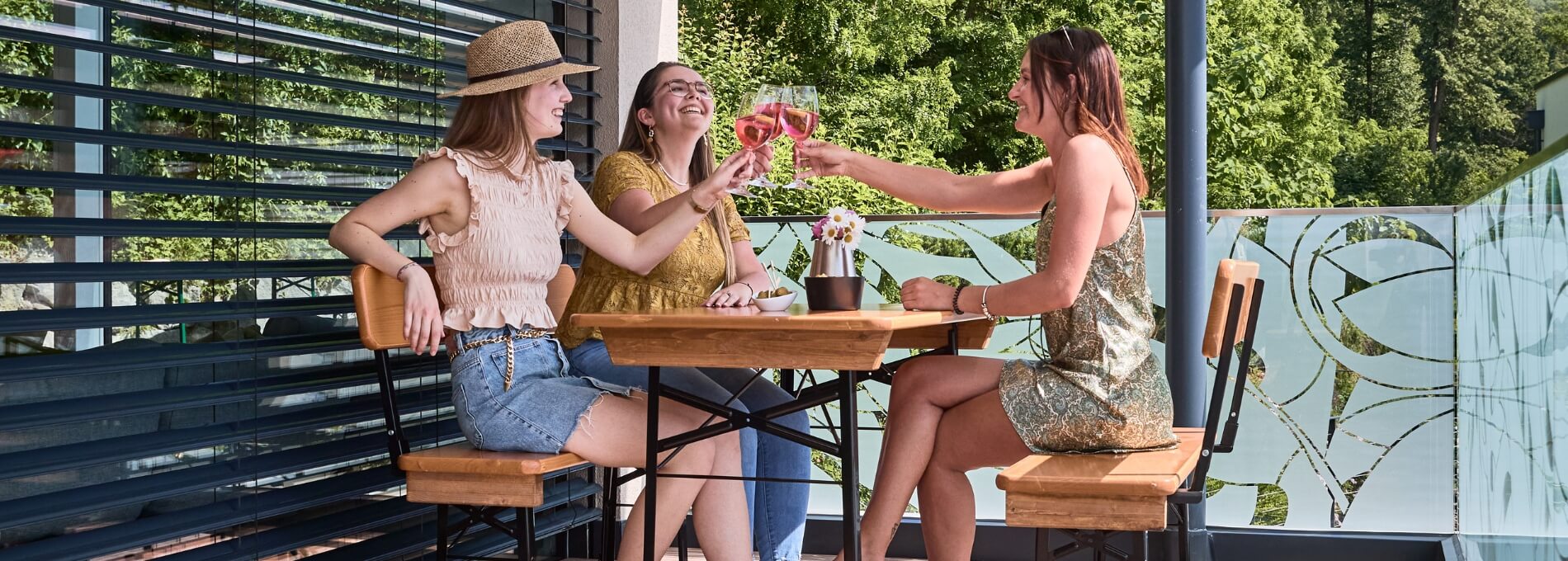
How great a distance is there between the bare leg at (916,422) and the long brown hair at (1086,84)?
1.60 feet

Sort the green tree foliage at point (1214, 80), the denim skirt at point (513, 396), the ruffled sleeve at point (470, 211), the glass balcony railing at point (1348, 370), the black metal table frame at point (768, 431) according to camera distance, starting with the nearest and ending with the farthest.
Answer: the black metal table frame at point (768, 431), the denim skirt at point (513, 396), the ruffled sleeve at point (470, 211), the glass balcony railing at point (1348, 370), the green tree foliage at point (1214, 80)

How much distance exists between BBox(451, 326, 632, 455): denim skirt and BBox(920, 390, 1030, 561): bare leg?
63 cm

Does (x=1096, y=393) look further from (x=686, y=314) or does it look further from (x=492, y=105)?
(x=492, y=105)

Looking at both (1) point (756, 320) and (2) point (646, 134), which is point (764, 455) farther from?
(1) point (756, 320)

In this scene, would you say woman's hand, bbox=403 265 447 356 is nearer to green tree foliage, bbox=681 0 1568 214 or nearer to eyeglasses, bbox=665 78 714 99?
eyeglasses, bbox=665 78 714 99

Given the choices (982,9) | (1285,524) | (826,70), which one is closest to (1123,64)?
(982,9)

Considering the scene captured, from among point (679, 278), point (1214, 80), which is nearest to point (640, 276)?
point (679, 278)

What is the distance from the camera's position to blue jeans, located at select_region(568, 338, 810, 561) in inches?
109

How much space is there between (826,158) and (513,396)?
85 cm

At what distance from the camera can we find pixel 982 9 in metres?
17.1

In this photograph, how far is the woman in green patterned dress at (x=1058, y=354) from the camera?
2.37 m

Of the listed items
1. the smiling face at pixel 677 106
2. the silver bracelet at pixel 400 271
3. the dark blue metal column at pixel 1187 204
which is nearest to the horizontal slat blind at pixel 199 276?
the silver bracelet at pixel 400 271

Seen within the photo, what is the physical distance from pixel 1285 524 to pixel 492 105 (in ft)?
8.94

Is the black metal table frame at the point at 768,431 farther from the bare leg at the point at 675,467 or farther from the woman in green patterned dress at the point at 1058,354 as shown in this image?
the woman in green patterned dress at the point at 1058,354
